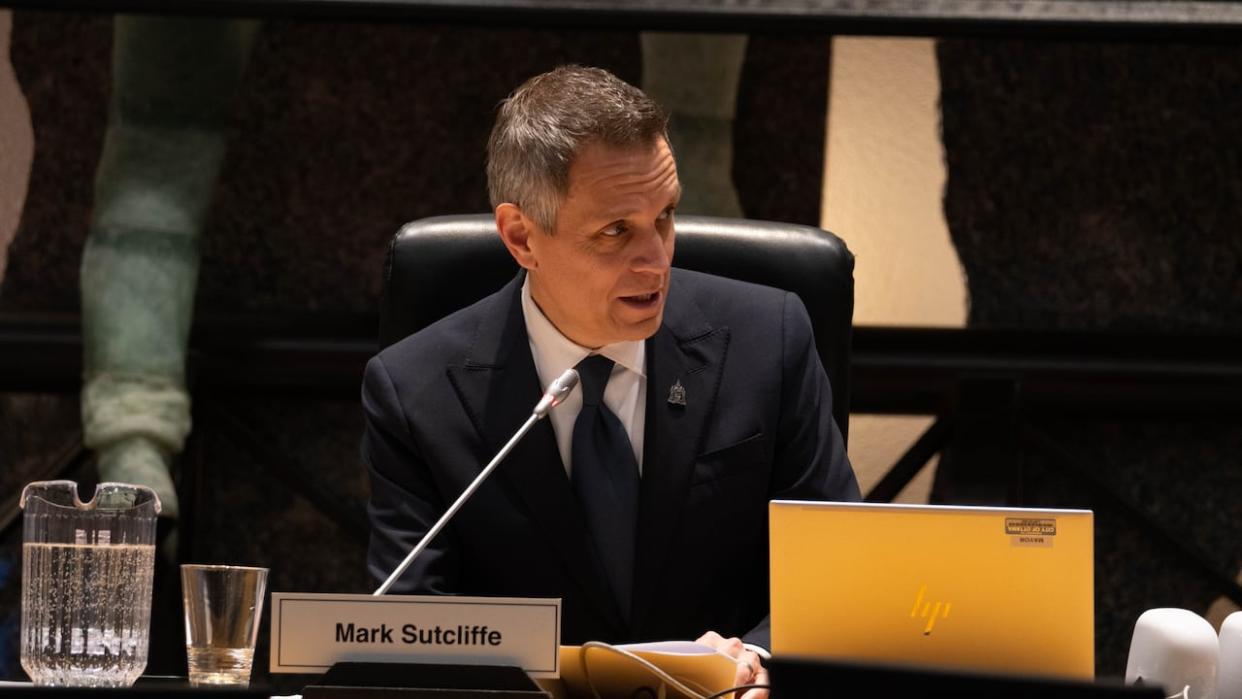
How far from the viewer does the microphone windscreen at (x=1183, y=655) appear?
1291 millimetres

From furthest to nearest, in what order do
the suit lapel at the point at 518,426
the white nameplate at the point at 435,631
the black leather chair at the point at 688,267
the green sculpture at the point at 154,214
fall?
1. the green sculpture at the point at 154,214
2. the black leather chair at the point at 688,267
3. the suit lapel at the point at 518,426
4. the white nameplate at the point at 435,631

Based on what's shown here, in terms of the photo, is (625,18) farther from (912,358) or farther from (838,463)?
(838,463)

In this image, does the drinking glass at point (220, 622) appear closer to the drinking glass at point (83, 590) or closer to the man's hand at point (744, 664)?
the drinking glass at point (83, 590)

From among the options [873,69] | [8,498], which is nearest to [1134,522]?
[873,69]

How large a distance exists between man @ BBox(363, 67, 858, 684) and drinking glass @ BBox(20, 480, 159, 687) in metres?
0.52

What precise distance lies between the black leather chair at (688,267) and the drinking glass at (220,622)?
28.7 inches

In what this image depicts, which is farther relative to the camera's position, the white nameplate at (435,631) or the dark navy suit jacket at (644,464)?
the dark navy suit jacket at (644,464)

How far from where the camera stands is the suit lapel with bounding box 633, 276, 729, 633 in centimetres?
188

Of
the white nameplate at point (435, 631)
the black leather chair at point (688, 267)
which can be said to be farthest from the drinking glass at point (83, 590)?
the black leather chair at point (688, 267)

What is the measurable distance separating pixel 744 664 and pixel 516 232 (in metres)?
0.72

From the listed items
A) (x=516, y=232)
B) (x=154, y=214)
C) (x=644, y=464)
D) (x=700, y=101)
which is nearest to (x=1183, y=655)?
(x=644, y=464)

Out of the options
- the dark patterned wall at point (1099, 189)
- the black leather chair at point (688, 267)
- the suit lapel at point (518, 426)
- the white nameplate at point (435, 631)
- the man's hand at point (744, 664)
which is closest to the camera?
the white nameplate at point (435, 631)

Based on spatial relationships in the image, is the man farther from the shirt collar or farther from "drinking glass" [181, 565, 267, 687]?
"drinking glass" [181, 565, 267, 687]

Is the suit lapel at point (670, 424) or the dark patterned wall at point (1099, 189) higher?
the dark patterned wall at point (1099, 189)
